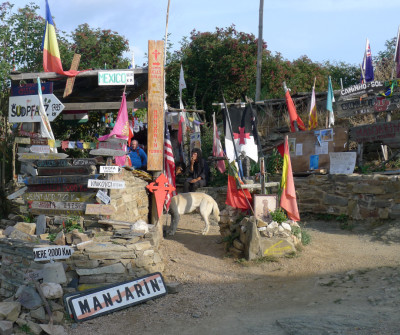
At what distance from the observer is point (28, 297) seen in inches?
272

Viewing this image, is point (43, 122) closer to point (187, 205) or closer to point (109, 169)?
point (109, 169)

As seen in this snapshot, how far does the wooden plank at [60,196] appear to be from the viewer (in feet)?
29.3

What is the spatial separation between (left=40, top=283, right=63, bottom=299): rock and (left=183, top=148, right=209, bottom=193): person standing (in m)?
6.07

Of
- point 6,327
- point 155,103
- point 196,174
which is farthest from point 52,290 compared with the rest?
point 196,174

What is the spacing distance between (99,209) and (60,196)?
104 centimetres

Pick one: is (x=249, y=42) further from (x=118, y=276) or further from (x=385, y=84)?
(x=118, y=276)

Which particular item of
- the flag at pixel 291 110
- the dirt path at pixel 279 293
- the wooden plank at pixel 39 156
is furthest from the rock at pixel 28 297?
the flag at pixel 291 110

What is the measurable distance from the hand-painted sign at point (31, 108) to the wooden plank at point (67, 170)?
3.67 ft

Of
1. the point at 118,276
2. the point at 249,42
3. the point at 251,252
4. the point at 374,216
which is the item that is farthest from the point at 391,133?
the point at 249,42

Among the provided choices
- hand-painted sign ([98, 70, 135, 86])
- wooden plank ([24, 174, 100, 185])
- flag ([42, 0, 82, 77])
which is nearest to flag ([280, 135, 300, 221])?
hand-painted sign ([98, 70, 135, 86])

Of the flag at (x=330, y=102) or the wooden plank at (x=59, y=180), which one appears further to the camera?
the flag at (x=330, y=102)

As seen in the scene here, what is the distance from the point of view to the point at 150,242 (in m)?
8.22

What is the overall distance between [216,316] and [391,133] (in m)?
6.91

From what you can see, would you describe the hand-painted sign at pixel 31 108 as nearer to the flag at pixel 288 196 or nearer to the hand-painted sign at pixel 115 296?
the hand-painted sign at pixel 115 296
